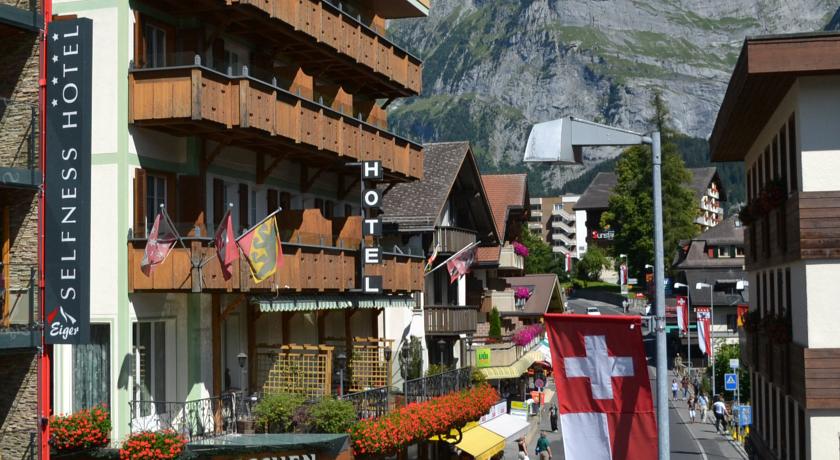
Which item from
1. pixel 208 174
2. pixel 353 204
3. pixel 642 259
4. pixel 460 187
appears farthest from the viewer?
pixel 642 259

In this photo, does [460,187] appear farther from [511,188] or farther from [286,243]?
[286,243]

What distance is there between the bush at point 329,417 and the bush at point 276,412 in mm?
427

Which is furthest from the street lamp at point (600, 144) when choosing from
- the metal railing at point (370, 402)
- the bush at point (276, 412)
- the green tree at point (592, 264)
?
the green tree at point (592, 264)

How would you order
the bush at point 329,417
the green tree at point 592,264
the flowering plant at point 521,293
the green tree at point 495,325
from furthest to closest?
1. the green tree at point 592,264
2. the flowering plant at point 521,293
3. the green tree at point 495,325
4. the bush at point 329,417

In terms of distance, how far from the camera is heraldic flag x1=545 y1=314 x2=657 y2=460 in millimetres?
13633

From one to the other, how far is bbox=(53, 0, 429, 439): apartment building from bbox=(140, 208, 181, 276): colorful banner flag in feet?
0.59

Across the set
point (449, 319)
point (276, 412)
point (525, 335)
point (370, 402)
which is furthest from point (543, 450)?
point (276, 412)

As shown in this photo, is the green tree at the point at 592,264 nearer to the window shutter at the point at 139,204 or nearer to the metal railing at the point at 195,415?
the metal railing at the point at 195,415

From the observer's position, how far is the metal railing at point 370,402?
27641mm

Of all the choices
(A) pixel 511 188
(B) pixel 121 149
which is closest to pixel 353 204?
(B) pixel 121 149

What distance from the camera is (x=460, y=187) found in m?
48.5

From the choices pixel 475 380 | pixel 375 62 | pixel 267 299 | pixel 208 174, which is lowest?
pixel 475 380

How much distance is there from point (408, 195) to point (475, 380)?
22.5 ft

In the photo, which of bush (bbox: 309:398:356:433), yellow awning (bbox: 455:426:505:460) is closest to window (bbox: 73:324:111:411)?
bush (bbox: 309:398:356:433)
